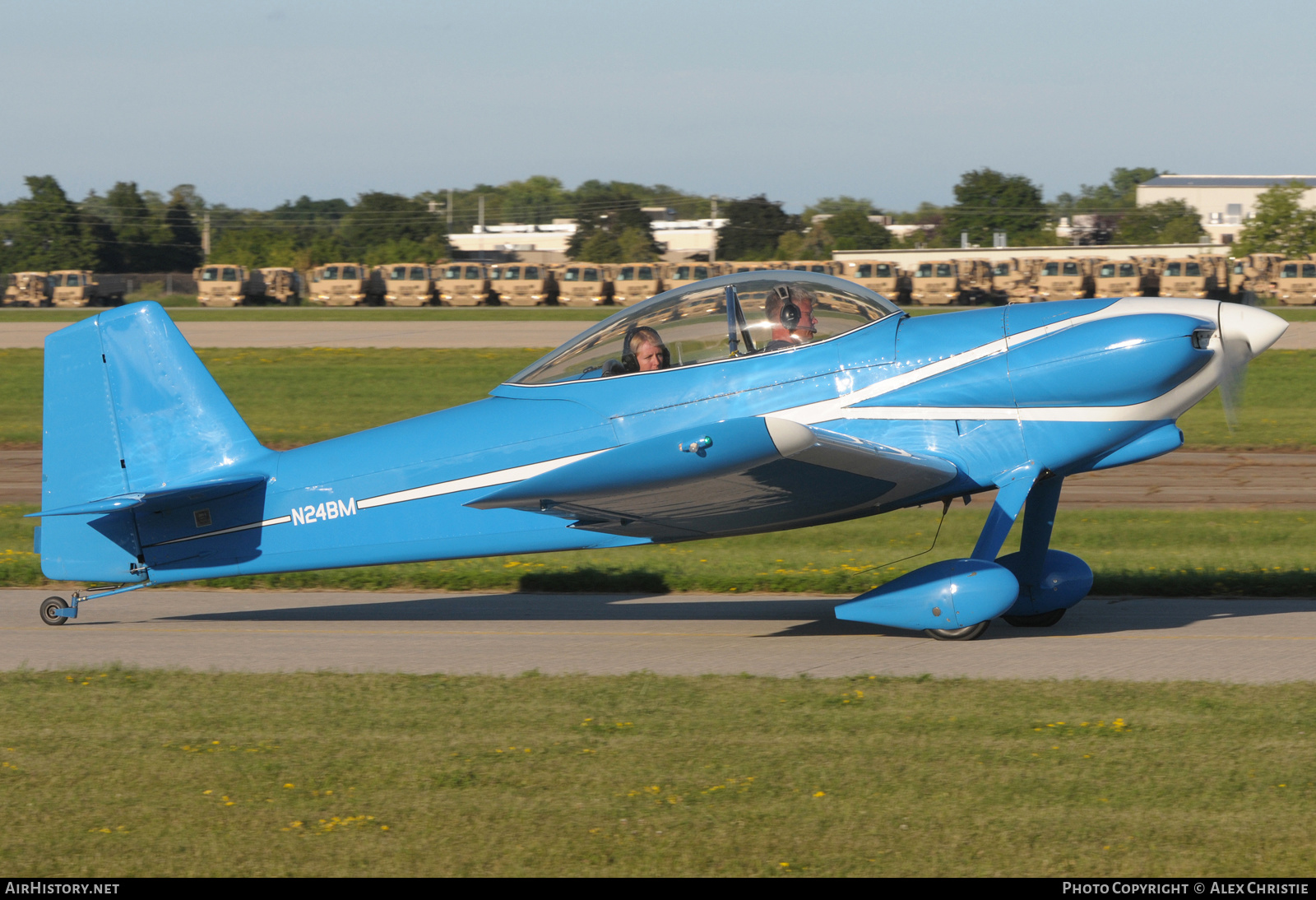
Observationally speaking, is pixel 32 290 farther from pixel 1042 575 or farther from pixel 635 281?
pixel 1042 575

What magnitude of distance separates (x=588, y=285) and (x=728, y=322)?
48656 mm

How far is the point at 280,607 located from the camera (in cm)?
1041

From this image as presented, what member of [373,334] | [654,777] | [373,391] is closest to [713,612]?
[654,777]

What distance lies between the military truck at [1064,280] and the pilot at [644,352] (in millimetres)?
45466

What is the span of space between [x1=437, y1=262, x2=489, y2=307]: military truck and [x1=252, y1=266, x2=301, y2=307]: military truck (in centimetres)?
828

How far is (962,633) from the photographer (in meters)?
8.48

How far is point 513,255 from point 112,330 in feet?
332

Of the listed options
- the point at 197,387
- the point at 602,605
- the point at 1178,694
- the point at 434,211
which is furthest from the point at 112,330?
the point at 434,211

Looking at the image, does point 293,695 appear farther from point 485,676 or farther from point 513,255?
point 513,255

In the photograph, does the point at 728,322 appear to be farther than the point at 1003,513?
Yes

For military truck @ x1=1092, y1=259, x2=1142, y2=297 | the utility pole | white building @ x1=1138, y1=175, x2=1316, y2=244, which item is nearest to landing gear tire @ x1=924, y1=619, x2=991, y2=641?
military truck @ x1=1092, y1=259, x2=1142, y2=297

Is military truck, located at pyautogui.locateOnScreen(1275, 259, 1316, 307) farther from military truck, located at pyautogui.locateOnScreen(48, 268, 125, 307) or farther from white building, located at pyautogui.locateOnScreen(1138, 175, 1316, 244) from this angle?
white building, located at pyautogui.locateOnScreen(1138, 175, 1316, 244)

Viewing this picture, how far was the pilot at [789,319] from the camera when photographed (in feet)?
27.5

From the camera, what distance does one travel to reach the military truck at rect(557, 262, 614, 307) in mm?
56438
